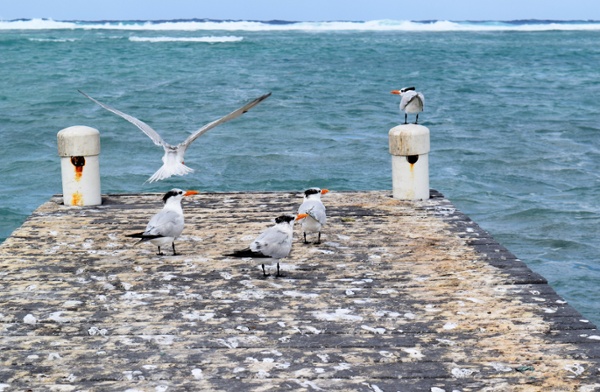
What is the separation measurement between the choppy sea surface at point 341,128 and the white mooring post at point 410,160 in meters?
2.76

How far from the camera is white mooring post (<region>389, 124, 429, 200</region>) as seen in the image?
997 cm

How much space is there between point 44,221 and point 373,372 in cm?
516

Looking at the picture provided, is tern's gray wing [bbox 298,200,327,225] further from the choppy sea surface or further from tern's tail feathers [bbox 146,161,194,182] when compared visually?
the choppy sea surface

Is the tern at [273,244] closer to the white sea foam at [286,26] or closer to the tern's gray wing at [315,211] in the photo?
the tern's gray wing at [315,211]

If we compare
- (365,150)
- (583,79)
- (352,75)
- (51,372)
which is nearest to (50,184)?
(365,150)

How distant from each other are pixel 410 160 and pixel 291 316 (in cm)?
439

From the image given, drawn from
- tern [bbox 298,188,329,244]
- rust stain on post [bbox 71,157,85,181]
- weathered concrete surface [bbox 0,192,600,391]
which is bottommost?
weathered concrete surface [bbox 0,192,600,391]

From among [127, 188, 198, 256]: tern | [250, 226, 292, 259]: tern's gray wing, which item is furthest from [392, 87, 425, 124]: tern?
[250, 226, 292, 259]: tern's gray wing

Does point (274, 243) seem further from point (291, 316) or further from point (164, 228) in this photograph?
point (164, 228)

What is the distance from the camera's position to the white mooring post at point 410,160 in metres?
9.97

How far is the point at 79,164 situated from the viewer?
1011cm

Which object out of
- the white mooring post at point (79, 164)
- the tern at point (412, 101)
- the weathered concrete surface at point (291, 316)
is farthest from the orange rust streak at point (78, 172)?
the tern at point (412, 101)

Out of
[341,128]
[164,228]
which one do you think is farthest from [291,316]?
[341,128]

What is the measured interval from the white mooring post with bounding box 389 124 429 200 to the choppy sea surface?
276 cm
